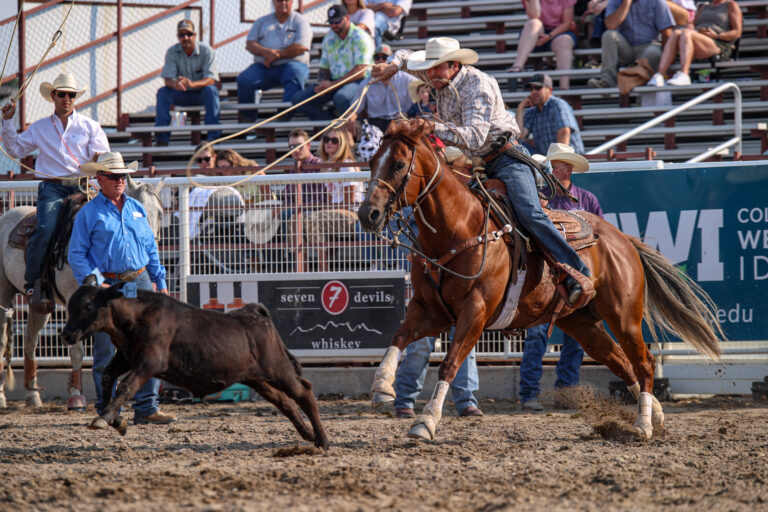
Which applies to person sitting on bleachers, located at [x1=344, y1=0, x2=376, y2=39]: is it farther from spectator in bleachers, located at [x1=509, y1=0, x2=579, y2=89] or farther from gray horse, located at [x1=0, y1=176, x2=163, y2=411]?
gray horse, located at [x1=0, y1=176, x2=163, y2=411]

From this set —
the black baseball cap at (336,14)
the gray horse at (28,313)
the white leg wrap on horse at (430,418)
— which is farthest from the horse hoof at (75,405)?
the black baseball cap at (336,14)

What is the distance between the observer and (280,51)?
1466 centimetres

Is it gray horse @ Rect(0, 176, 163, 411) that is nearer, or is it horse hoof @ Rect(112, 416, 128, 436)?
horse hoof @ Rect(112, 416, 128, 436)

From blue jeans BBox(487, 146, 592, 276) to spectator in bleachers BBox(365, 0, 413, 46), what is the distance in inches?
348

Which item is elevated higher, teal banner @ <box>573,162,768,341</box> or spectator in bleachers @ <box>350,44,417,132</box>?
spectator in bleachers @ <box>350,44,417,132</box>

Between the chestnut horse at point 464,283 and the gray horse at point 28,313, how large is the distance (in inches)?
141

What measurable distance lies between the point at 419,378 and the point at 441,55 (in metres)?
3.06

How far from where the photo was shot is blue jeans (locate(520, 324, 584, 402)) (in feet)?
29.2

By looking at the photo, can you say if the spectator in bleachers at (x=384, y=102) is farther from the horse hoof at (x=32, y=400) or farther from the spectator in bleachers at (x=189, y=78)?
the horse hoof at (x=32, y=400)

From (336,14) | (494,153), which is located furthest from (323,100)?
(494,153)

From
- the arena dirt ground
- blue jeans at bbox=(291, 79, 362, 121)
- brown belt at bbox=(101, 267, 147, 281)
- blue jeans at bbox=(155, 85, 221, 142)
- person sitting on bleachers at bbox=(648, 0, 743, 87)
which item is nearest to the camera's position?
the arena dirt ground

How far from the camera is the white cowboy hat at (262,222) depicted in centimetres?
969

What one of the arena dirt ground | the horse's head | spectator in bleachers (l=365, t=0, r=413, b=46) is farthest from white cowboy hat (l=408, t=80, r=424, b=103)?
spectator in bleachers (l=365, t=0, r=413, b=46)

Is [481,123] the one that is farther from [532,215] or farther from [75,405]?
[75,405]
